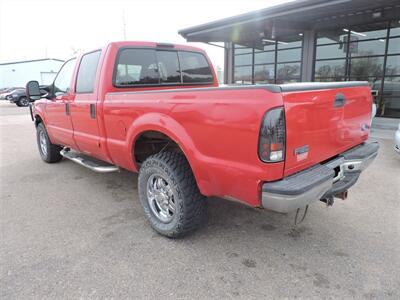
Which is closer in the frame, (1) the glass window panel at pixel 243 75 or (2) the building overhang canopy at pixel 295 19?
(2) the building overhang canopy at pixel 295 19

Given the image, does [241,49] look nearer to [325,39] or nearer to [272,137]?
[325,39]

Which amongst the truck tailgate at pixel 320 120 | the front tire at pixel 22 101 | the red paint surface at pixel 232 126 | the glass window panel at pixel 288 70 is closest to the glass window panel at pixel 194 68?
the red paint surface at pixel 232 126

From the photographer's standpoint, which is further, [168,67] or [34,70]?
[34,70]

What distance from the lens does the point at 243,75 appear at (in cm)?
1516

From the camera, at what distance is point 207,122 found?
237 cm

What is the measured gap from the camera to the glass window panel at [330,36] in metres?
11.5

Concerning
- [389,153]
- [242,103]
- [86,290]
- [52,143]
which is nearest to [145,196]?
[86,290]

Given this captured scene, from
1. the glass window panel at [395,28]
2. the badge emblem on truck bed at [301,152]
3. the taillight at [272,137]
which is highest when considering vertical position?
the glass window panel at [395,28]

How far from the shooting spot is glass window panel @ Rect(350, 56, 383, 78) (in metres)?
11.0

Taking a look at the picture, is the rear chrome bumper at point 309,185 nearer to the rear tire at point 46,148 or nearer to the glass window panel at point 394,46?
the rear tire at point 46,148

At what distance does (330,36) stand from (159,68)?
9.91 meters

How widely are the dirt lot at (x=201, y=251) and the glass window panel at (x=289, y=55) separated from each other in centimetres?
971

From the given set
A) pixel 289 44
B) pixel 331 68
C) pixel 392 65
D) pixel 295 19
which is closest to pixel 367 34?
pixel 392 65

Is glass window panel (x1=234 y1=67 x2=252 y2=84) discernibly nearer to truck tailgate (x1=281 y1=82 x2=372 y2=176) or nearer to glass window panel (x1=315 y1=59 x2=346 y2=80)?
glass window panel (x1=315 y1=59 x2=346 y2=80)
